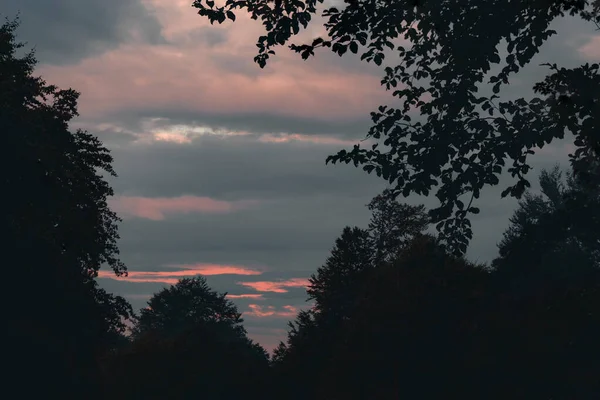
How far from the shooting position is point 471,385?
53.9m

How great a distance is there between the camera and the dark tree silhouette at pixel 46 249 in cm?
3700

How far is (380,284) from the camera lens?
60781 millimetres

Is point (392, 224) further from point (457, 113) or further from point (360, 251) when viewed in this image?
point (457, 113)

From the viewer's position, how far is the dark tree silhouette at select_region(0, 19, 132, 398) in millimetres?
37000

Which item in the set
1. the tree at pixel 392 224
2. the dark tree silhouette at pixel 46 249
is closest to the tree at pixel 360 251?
the tree at pixel 392 224

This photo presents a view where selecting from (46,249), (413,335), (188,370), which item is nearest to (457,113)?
Answer: (46,249)

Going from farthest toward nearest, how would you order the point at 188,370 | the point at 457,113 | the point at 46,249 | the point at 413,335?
the point at 188,370
the point at 413,335
the point at 46,249
the point at 457,113

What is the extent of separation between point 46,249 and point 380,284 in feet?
90.0

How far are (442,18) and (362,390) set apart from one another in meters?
39.9

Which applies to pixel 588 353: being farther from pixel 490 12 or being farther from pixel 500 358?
pixel 490 12

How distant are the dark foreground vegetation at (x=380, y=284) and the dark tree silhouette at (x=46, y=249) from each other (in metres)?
0.08

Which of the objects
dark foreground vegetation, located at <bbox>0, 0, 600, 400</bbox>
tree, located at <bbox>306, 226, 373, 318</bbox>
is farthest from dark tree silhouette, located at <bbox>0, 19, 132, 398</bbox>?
tree, located at <bbox>306, 226, 373, 318</bbox>

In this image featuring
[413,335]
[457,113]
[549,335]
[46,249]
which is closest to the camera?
[457,113]

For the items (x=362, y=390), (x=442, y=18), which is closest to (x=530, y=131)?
(x=442, y=18)
